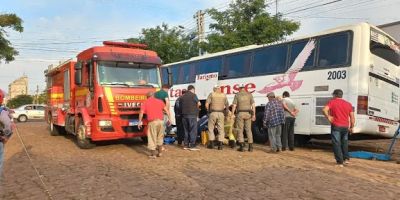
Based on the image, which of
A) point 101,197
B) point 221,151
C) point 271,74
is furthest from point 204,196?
point 271,74

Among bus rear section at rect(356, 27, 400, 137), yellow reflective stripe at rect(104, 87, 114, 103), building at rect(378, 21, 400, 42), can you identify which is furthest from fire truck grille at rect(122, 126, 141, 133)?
building at rect(378, 21, 400, 42)

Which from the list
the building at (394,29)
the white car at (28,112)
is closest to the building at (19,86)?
the white car at (28,112)

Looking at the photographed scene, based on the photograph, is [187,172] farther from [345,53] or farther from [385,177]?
[345,53]

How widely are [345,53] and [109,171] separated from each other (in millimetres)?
6827

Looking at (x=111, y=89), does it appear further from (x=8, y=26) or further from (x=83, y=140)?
(x=8, y=26)

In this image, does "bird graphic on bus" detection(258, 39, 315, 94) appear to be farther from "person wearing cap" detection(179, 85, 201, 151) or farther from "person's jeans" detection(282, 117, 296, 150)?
"person wearing cap" detection(179, 85, 201, 151)

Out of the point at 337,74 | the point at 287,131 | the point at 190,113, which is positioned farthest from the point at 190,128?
the point at 337,74

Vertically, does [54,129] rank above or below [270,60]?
below

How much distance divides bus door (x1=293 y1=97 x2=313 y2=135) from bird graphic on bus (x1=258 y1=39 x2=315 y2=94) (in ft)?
1.52

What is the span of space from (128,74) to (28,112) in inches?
1203

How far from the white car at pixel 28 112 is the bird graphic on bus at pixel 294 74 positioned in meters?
30.7

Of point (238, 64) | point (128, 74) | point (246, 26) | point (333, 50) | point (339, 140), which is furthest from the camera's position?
point (246, 26)

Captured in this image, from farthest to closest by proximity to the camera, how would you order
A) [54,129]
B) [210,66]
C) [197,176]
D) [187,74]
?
[187,74]
[54,129]
[210,66]
[197,176]

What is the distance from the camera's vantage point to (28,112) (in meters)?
41.1
